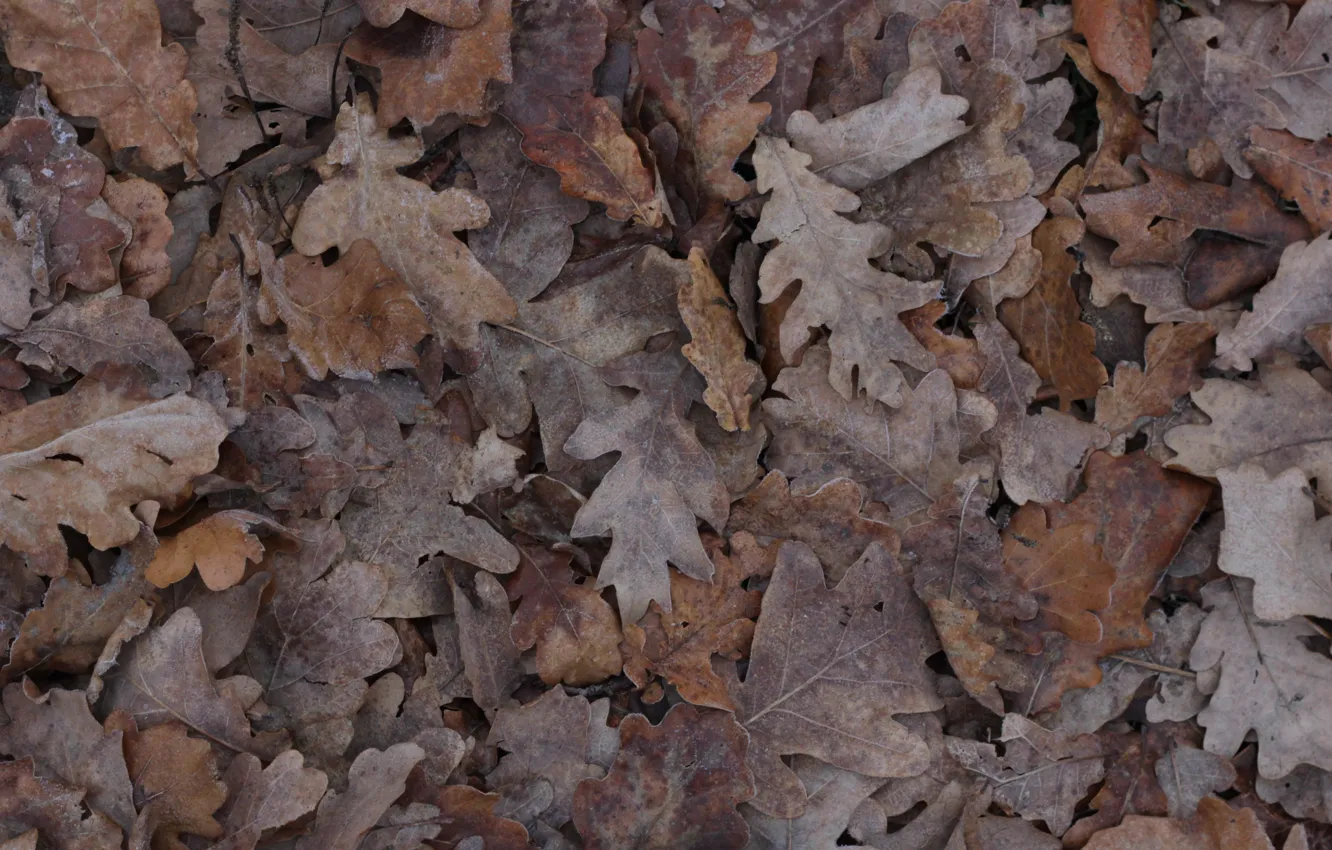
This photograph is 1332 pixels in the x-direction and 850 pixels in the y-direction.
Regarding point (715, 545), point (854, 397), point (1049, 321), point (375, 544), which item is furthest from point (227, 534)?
point (1049, 321)

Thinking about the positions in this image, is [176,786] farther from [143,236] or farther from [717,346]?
[717,346]

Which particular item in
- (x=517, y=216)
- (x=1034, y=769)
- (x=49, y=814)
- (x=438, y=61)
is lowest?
(x=1034, y=769)

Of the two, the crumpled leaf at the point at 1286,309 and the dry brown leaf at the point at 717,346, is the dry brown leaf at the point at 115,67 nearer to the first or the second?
the dry brown leaf at the point at 717,346

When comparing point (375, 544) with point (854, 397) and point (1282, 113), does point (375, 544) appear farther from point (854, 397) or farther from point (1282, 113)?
point (1282, 113)

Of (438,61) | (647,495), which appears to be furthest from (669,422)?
(438,61)

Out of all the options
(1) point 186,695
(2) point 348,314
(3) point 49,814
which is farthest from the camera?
(2) point 348,314

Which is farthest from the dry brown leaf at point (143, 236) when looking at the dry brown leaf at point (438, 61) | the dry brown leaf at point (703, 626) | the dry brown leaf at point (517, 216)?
the dry brown leaf at point (703, 626)

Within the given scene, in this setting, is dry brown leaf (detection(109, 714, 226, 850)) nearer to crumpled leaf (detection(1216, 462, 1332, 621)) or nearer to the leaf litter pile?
the leaf litter pile
